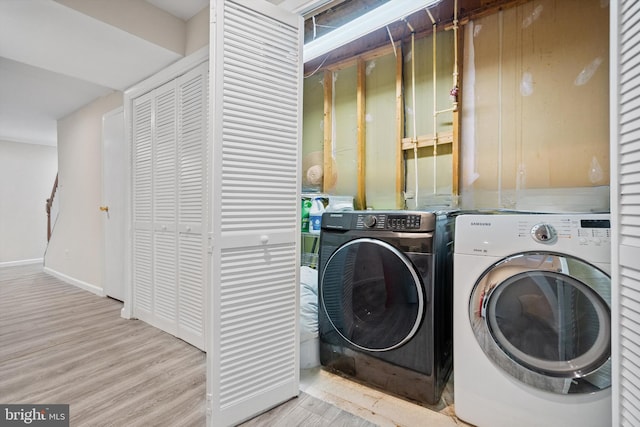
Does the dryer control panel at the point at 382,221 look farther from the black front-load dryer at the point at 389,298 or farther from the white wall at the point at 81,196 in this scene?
the white wall at the point at 81,196

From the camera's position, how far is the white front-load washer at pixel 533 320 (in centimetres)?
109

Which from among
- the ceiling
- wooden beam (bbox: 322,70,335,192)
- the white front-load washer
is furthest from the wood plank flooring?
the ceiling

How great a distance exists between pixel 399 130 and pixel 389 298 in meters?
1.23

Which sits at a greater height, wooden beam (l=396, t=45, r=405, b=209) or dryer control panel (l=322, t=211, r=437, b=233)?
wooden beam (l=396, t=45, r=405, b=209)

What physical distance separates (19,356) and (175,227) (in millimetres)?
1258

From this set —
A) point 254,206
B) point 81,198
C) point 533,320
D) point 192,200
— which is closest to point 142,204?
point 192,200

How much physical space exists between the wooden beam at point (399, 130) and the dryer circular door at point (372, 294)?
74 cm

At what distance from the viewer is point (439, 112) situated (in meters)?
2.00

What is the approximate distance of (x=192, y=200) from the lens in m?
2.13

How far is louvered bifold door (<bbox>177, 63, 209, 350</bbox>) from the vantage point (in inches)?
80.4

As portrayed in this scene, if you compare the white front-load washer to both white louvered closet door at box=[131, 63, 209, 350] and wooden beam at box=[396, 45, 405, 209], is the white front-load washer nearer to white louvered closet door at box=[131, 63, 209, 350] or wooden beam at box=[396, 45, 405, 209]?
wooden beam at box=[396, 45, 405, 209]

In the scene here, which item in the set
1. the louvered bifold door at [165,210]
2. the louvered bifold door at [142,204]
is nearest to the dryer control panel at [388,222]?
the louvered bifold door at [165,210]

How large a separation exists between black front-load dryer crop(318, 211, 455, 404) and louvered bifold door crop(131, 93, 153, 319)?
1.64 metres

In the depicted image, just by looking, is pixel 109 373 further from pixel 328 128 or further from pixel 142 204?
pixel 328 128
